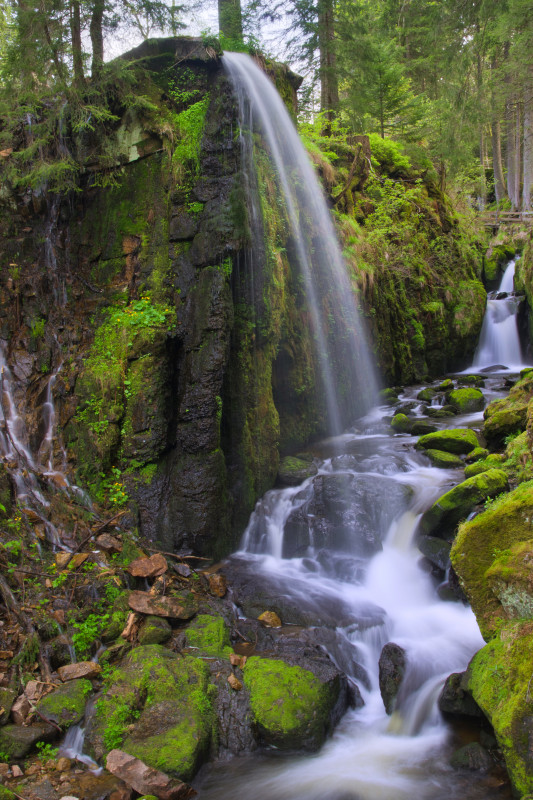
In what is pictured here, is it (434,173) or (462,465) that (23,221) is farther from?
(434,173)

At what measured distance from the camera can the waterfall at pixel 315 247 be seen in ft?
28.8

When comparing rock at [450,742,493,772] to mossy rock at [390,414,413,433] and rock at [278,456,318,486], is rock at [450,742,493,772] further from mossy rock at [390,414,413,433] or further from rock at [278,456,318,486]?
mossy rock at [390,414,413,433]

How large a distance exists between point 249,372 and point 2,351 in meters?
4.10

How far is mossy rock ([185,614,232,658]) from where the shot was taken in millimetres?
5359

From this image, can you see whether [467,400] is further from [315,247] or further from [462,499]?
[462,499]

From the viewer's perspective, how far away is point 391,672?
17.1 feet

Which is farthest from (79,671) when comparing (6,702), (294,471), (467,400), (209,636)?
(467,400)

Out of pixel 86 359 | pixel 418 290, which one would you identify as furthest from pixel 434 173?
pixel 86 359

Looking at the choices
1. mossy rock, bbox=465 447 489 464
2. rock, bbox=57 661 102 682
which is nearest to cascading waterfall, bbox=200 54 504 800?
mossy rock, bbox=465 447 489 464

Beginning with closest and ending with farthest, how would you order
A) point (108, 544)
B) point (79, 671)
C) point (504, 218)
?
1. point (79, 671)
2. point (108, 544)
3. point (504, 218)

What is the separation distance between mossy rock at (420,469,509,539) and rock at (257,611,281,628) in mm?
2595

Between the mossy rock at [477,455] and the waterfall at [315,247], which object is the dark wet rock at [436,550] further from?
the waterfall at [315,247]

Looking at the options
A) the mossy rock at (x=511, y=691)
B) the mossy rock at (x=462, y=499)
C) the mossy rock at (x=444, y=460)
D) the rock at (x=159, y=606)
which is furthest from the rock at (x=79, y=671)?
the mossy rock at (x=444, y=460)

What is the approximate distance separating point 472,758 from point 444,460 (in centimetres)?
548
